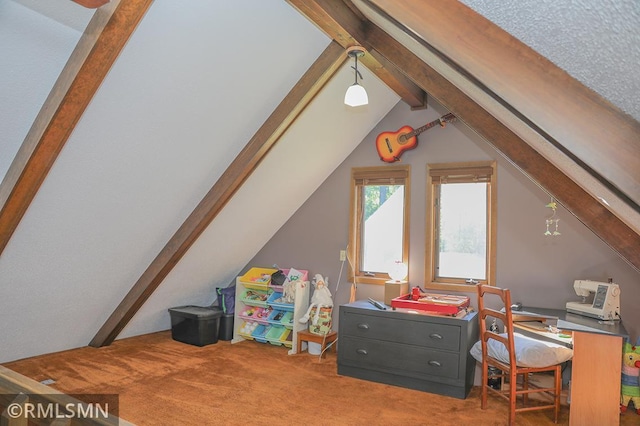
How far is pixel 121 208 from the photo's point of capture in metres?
3.10

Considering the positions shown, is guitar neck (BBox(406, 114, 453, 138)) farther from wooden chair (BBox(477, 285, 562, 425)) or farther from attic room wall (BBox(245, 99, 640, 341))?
wooden chair (BBox(477, 285, 562, 425))

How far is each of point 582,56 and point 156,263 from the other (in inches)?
145

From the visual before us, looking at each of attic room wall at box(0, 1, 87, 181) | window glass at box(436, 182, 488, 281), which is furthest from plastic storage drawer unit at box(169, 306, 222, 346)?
attic room wall at box(0, 1, 87, 181)

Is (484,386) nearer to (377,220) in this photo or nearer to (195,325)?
(377,220)

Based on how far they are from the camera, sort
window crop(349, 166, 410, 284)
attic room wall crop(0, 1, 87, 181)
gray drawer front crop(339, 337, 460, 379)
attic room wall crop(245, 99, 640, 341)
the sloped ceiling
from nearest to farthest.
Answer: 1. attic room wall crop(0, 1, 87, 181)
2. the sloped ceiling
3. gray drawer front crop(339, 337, 460, 379)
4. attic room wall crop(245, 99, 640, 341)
5. window crop(349, 166, 410, 284)

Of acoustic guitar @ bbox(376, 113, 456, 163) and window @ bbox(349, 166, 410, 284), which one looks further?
window @ bbox(349, 166, 410, 284)

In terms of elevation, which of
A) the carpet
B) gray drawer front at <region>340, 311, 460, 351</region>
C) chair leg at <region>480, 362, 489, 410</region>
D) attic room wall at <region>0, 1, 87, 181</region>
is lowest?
the carpet

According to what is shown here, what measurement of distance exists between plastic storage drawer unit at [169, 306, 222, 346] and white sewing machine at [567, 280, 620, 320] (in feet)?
10.5

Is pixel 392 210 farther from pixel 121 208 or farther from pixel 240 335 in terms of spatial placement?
pixel 121 208

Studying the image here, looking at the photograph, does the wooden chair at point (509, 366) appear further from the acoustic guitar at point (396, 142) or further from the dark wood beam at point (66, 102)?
the dark wood beam at point (66, 102)

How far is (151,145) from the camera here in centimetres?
283

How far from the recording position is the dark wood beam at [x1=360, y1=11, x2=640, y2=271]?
80.8 inches

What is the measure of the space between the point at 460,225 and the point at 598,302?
129 centimetres

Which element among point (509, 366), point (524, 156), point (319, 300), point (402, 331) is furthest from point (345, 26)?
point (319, 300)
